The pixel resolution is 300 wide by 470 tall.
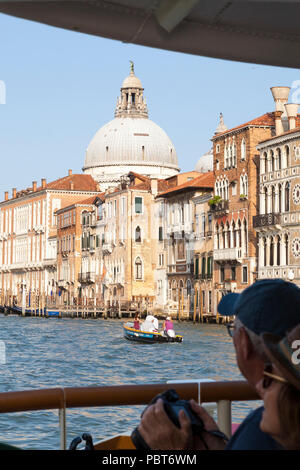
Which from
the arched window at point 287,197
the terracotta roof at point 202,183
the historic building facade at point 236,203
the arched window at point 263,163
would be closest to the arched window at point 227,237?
the historic building facade at point 236,203

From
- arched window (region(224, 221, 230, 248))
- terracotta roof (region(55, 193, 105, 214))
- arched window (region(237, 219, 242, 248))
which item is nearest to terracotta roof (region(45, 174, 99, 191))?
terracotta roof (region(55, 193, 105, 214))

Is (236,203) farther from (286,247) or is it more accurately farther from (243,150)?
(286,247)

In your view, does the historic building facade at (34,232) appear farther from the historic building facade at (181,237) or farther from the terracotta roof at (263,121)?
the terracotta roof at (263,121)

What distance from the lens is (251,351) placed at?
1.29 metres

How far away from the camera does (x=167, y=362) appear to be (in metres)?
20.6

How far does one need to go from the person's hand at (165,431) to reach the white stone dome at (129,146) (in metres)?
69.1

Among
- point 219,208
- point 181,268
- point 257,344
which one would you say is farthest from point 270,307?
point 181,268

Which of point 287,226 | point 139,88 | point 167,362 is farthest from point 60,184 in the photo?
point 167,362

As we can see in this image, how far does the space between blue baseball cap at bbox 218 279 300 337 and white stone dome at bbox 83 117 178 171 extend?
227 feet

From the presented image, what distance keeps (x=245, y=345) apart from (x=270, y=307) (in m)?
0.07

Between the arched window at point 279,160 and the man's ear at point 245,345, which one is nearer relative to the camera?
the man's ear at point 245,345

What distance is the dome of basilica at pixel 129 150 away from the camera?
70438 mm

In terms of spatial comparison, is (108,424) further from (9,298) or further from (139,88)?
Result: (139,88)

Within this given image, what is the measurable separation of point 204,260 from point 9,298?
29.8m
